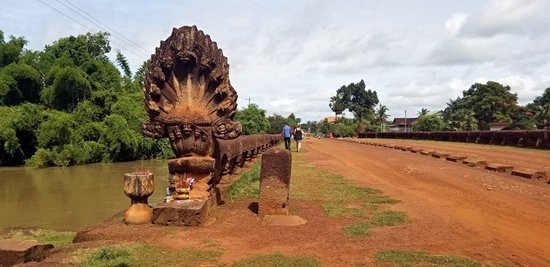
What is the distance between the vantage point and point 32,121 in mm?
33656

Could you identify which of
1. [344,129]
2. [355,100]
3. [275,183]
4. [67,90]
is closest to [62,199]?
[275,183]

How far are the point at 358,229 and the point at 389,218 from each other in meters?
0.96

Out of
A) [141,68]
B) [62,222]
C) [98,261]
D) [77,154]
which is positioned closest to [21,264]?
[98,261]

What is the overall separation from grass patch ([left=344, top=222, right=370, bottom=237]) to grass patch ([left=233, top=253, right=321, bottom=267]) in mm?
1347

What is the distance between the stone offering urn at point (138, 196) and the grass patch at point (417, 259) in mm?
3468

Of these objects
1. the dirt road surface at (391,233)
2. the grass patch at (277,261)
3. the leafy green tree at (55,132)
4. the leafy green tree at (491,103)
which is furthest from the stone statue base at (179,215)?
the leafy green tree at (491,103)

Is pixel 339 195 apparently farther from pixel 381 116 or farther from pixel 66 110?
pixel 381 116

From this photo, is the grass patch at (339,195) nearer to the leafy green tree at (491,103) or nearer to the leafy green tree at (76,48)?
the leafy green tree at (76,48)

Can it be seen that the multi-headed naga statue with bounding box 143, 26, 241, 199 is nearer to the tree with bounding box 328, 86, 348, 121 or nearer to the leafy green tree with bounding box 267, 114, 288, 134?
the leafy green tree with bounding box 267, 114, 288, 134

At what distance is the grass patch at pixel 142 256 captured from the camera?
493 centimetres

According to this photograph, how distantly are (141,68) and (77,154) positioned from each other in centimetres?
2266

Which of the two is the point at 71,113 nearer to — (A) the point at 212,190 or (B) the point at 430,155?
(B) the point at 430,155

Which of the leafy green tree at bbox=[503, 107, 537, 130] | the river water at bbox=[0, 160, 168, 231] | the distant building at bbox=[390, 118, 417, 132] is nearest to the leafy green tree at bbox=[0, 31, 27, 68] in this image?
the river water at bbox=[0, 160, 168, 231]

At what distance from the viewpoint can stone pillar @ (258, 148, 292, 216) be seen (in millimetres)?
7431
